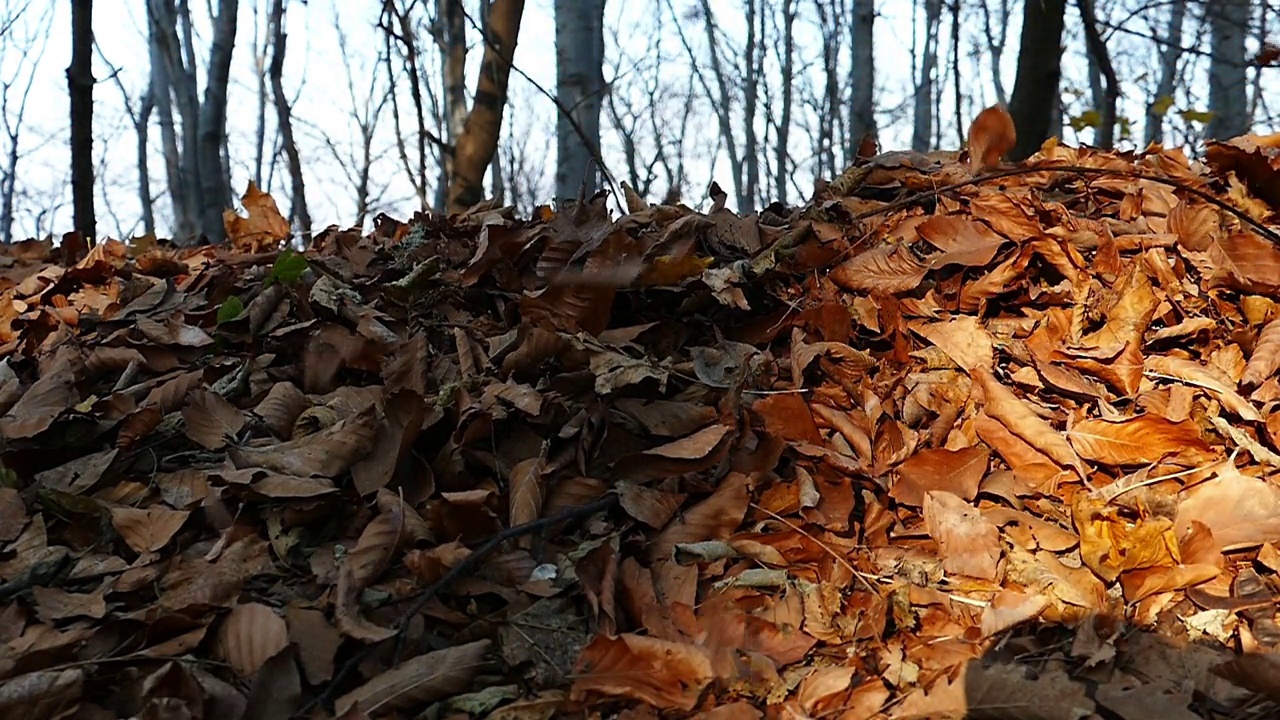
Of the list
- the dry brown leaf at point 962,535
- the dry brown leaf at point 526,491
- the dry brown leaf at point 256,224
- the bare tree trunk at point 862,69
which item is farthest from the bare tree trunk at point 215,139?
the bare tree trunk at point 862,69

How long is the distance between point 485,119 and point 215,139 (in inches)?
90.8

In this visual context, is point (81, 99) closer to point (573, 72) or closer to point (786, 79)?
point (573, 72)

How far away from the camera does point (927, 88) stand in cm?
1375

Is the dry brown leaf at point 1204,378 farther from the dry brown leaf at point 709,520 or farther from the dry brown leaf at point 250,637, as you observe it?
the dry brown leaf at point 250,637

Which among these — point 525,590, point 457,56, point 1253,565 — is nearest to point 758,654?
point 525,590

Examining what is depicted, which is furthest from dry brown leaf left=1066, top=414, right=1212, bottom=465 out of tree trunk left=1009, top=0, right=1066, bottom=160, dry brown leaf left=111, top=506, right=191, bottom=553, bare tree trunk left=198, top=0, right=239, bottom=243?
bare tree trunk left=198, top=0, right=239, bottom=243

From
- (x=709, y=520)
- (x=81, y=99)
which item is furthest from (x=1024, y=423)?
(x=81, y=99)

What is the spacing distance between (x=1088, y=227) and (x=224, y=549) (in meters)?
1.94

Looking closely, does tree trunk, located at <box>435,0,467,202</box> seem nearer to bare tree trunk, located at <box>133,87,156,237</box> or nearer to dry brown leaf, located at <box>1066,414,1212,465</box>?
dry brown leaf, located at <box>1066,414,1212,465</box>

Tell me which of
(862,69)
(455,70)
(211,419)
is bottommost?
(211,419)

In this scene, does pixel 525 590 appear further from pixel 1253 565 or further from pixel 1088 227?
pixel 1088 227

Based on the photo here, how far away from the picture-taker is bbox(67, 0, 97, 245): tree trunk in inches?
124

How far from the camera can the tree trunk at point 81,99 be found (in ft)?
10.3

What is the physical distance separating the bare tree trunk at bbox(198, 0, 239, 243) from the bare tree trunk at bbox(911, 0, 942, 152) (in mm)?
7189
